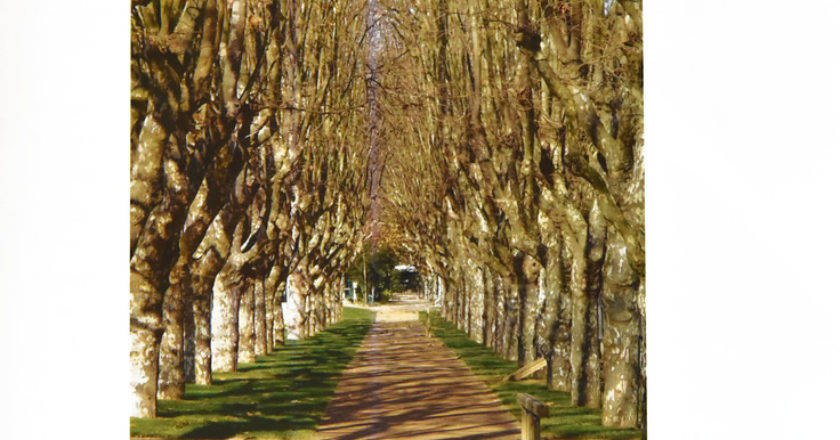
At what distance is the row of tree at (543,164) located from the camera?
14.9 meters

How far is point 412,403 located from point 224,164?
16.6 ft

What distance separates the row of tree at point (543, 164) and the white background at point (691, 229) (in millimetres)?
2086

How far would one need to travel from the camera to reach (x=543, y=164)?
784 inches

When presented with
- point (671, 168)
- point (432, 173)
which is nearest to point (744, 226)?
point (671, 168)

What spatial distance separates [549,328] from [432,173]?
11692 mm

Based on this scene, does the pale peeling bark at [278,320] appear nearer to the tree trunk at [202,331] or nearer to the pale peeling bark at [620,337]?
the tree trunk at [202,331]

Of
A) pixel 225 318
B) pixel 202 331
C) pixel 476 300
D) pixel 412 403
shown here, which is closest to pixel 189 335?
pixel 202 331

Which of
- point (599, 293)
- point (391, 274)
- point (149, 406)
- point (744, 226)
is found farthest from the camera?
point (391, 274)

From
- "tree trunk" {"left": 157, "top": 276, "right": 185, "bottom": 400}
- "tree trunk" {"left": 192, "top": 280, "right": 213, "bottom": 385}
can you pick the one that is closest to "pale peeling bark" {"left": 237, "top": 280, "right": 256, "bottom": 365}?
"tree trunk" {"left": 192, "top": 280, "right": 213, "bottom": 385}

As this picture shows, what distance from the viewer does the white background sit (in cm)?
1127

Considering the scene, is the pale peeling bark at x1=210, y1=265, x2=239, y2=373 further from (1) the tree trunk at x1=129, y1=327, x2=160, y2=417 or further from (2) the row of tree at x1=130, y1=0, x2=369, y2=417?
(1) the tree trunk at x1=129, y1=327, x2=160, y2=417

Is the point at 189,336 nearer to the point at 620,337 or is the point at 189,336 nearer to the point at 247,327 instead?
the point at 247,327

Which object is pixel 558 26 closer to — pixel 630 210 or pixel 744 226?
pixel 630 210

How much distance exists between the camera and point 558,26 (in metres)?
15.2
